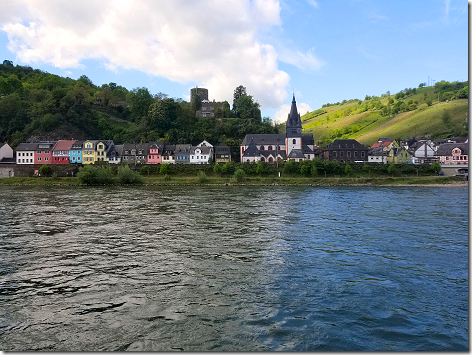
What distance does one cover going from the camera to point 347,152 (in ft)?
316

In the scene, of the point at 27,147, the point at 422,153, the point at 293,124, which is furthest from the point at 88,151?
the point at 422,153

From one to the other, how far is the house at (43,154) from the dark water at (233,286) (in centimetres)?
7484

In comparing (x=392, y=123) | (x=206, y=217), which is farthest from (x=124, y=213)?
(x=392, y=123)

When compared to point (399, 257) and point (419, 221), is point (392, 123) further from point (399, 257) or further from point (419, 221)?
point (399, 257)

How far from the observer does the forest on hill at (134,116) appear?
111m

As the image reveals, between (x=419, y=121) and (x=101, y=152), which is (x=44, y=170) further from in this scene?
(x=419, y=121)

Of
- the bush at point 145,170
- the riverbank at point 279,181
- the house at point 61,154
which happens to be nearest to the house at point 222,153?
the riverbank at point 279,181

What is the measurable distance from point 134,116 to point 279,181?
8284cm

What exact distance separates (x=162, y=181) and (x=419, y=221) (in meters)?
56.1

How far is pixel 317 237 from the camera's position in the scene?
76.6 ft

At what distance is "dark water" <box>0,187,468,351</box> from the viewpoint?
10188 millimetres

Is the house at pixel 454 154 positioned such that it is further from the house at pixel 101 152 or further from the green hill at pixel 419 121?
the house at pixel 101 152

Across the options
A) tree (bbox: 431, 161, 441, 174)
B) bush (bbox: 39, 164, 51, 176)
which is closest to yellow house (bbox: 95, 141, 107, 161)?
bush (bbox: 39, 164, 51, 176)

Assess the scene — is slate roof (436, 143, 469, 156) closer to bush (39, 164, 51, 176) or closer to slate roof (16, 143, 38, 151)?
bush (39, 164, 51, 176)
